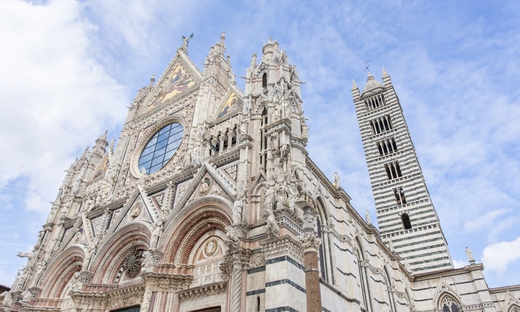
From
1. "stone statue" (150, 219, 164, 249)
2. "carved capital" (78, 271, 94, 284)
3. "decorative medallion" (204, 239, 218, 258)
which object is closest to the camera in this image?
"decorative medallion" (204, 239, 218, 258)

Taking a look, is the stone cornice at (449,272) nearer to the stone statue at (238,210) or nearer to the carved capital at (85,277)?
the stone statue at (238,210)

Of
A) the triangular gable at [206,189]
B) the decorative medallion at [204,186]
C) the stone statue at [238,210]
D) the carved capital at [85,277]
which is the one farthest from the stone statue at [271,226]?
the carved capital at [85,277]

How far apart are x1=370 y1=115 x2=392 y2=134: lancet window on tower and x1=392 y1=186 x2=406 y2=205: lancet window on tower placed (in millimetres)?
7035

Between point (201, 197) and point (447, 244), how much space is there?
76.0 ft

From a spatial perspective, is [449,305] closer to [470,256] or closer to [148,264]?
[470,256]

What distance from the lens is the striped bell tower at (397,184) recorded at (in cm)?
2659

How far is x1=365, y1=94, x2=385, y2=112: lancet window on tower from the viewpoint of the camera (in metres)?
37.6

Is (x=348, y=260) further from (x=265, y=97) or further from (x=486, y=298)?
(x=486, y=298)

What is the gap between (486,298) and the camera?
21594 mm

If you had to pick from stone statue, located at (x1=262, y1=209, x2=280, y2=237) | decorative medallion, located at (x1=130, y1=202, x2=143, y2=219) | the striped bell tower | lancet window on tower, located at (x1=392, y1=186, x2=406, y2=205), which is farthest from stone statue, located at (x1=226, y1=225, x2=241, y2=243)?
lancet window on tower, located at (x1=392, y1=186, x2=406, y2=205)

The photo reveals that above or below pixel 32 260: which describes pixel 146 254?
below

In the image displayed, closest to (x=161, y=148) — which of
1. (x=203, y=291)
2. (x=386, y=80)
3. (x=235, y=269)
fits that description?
(x=203, y=291)

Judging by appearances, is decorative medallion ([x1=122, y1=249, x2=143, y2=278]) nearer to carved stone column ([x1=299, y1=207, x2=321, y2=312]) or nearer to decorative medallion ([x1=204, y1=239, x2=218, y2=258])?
decorative medallion ([x1=204, y1=239, x2=218, y2=258])

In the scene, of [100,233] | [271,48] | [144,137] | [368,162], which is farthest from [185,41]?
[368,162]
